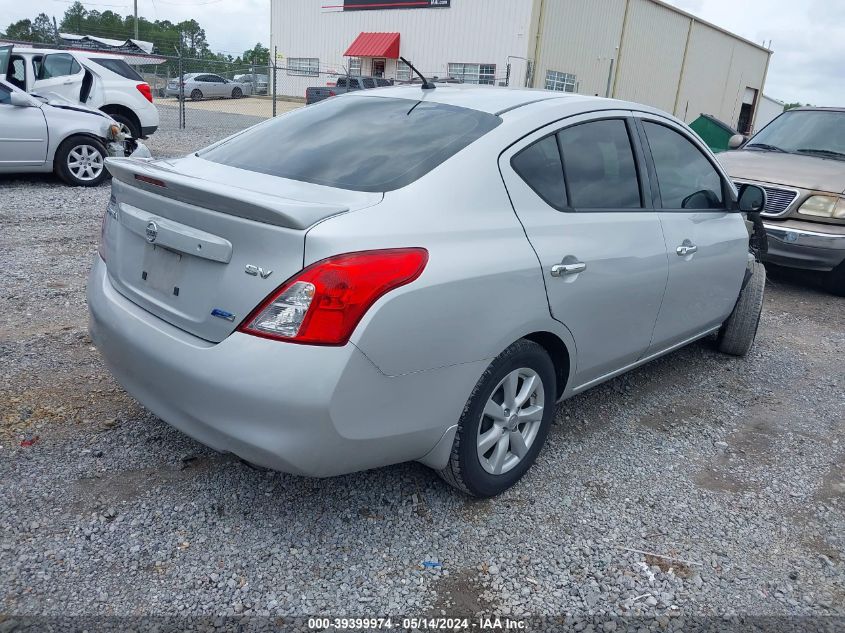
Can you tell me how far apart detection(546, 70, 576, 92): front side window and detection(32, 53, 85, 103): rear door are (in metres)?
20.6

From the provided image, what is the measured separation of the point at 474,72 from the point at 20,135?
23.8m

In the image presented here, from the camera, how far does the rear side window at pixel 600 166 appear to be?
10.5 feet

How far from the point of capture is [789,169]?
7.15 m

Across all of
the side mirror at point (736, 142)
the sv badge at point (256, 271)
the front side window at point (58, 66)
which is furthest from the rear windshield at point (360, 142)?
the front side window at point (58, 66)

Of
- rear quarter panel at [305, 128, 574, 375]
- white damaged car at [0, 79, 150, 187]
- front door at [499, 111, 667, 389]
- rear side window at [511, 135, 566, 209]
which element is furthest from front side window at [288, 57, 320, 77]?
rear quarter panel at [305, 128, 574, 375]

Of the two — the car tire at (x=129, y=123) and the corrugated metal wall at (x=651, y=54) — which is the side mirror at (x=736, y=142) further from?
the corrugated metal wall at (x=651, y=54)

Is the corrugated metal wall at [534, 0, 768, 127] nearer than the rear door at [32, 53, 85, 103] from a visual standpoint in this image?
No

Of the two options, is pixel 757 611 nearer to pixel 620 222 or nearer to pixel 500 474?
pixel 500 474

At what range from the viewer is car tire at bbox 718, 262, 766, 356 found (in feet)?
16.0

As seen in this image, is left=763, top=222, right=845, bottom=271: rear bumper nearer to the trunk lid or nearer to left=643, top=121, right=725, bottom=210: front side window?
left=643, top=121, right=725, bottom=210: front side window

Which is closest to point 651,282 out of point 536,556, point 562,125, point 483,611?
point 562,125

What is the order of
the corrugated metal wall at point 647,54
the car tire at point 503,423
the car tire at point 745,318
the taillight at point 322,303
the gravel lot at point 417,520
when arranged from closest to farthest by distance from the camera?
the taillight at point 322,303
the gravel lot at point 417,520
the car tire at point 503,423
the car tire at point 745,318
the corrugated metal wall at point 647,54

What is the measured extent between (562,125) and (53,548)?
2.64 m

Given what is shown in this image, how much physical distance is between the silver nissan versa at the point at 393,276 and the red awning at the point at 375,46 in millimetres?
30515
